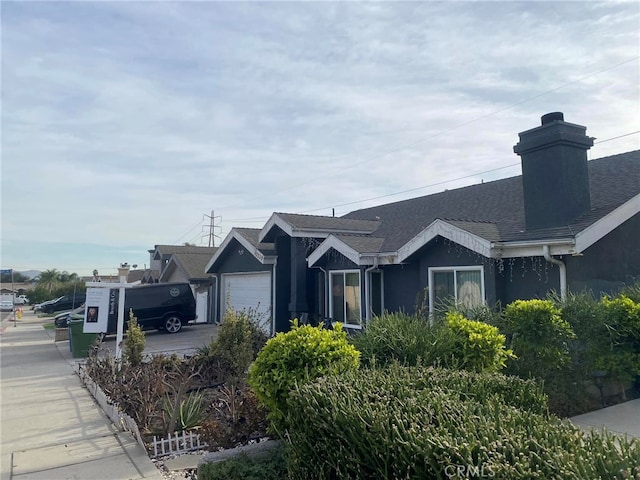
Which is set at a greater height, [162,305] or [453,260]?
[453,260]

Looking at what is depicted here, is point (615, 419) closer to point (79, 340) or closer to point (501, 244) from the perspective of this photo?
point (501, 244)

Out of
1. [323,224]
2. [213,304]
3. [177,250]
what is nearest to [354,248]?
[323,224]

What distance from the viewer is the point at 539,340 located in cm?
632

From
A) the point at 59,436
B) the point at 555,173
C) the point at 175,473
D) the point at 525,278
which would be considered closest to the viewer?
the point at 175,473

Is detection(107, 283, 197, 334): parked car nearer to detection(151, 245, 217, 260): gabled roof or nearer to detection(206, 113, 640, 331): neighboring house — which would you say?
Result: detection(206, 113, 640, 331): neighboring house

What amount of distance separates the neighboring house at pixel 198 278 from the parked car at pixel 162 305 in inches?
85.2

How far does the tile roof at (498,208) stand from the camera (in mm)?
9258

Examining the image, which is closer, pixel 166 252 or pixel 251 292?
pixel 251 292

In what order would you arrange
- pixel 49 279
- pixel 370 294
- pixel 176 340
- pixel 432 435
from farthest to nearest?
1. pixel 49 279
2. pixel 176 340
3. pixel 370 294
4. pixel 432 435

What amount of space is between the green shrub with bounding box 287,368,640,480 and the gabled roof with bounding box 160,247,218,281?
2000cm

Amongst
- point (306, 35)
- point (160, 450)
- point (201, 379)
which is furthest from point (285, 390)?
point (306, 35)

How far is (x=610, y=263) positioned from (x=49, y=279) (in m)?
61.4

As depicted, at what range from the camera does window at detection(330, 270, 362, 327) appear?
41.5ft

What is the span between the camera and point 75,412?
7418 millimetres
